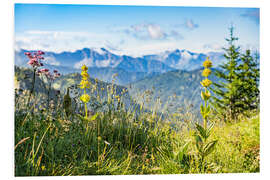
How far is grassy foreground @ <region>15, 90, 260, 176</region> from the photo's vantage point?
2.81 metres

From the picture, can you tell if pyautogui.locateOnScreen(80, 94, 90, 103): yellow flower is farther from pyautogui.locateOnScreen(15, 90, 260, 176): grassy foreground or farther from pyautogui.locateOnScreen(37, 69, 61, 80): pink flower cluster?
pyautogui.locateOnScreen(37, 69, 61, 80): pink flower cluster

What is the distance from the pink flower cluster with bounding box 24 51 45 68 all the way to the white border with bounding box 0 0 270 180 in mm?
199

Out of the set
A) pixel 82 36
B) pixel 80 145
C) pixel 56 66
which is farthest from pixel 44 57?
pixel 80 145

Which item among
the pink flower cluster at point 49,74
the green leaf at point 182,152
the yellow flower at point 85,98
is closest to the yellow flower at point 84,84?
the yellow flower at point 85,98

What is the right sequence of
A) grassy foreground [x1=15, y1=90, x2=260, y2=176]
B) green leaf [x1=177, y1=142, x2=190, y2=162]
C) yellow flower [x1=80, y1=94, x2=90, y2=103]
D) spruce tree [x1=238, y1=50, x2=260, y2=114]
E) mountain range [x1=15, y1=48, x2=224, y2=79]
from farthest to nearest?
1. spruce tree [x1=238, y1=50, x2=260, y2=114]
2. mountain range [x1=15, y1=48, x2=224, y2=79]
3. yellow flower [x1=80, y1=94, x2=90, y2=103]
4. green leaf [x1=177, y1=142, x2=190, y2=162]
5. grassy foreground [x1=15, y1=90, x2=260, y2=176]

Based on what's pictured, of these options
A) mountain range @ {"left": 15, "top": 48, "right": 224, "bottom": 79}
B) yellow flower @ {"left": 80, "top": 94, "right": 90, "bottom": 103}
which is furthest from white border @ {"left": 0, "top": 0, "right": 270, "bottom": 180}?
yellow flower @ {"left": 80, "top": 94, "right": 90, "bottom": 103}

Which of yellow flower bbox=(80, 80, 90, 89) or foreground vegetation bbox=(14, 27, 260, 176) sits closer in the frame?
foreground vegetation bbox=(14, 27, 260, 176)

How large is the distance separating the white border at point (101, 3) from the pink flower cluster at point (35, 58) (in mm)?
199

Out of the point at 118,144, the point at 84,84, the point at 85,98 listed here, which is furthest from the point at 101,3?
the point at 118,144

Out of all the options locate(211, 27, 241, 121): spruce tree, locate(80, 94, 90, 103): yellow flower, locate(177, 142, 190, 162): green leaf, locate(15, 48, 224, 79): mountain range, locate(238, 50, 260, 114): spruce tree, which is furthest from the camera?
locate(211, 27, 241, 121): spruce tree

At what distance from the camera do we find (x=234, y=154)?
324 cm

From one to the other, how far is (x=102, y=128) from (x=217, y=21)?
2045 mm

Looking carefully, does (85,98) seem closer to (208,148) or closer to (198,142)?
(198,142)

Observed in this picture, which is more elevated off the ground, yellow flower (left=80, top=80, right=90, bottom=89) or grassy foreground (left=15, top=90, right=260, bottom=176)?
yellow flower (left=80, top=80, right=90, bottom=89)
